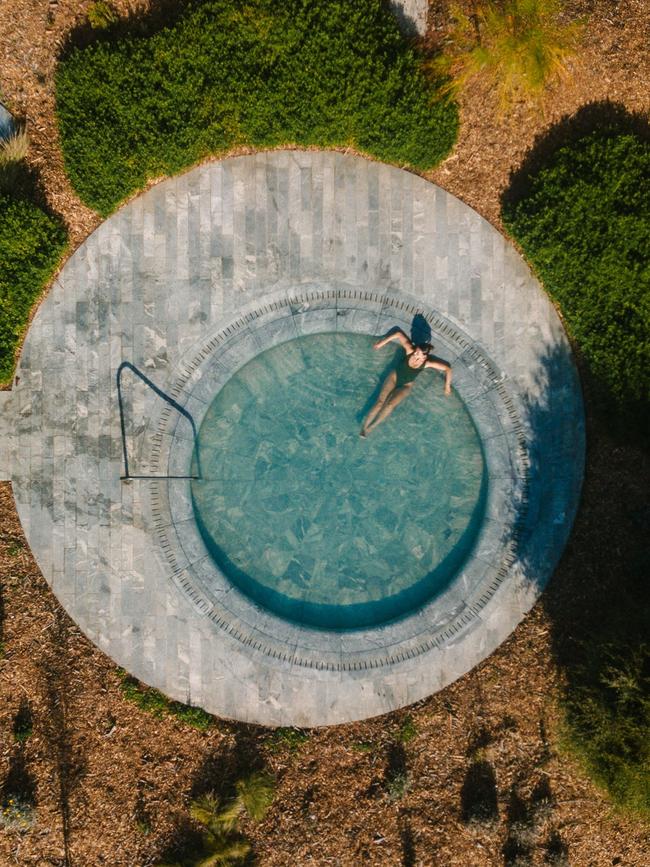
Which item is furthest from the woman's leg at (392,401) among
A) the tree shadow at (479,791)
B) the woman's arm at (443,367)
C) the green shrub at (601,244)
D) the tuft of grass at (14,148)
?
the tuft of grass at (14,148)

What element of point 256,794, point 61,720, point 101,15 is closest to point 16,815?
point 61,720

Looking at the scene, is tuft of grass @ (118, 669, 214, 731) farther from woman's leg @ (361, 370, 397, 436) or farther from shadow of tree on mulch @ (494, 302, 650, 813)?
woman's leg @ (361, 370, 397, 436)

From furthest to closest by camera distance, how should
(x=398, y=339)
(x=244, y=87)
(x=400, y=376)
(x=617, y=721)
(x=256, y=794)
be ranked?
(x=400, y=376)
(x=398, y=339)
(x=256, y=794)
(x=244, y=87)
(x=617, y=721)

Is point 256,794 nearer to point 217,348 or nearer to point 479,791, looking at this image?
point 479,791

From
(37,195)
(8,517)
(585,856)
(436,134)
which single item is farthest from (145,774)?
(436,134)

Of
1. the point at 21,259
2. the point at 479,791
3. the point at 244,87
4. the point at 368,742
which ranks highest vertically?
the point at 244,87

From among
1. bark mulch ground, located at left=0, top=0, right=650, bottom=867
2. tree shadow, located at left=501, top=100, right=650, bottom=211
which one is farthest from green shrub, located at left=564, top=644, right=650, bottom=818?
tree shadow, located at left=501, top=100, right=650, bottom=211
